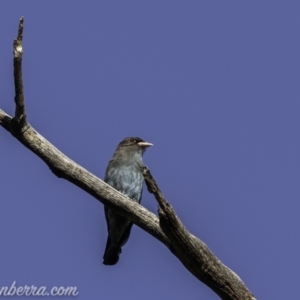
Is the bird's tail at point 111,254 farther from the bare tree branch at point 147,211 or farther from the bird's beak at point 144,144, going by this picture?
the bare tree branch at point 147,211

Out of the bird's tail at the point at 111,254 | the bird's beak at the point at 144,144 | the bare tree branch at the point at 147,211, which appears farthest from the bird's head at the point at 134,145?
the bare tree branch at the point at 147,211

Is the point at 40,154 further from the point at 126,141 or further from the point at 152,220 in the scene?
the point at 126,141

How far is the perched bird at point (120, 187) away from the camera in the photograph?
13.3m

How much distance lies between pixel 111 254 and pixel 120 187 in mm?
1184

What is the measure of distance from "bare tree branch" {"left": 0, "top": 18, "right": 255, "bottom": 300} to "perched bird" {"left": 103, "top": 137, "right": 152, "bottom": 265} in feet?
16.1

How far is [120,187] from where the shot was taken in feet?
43.7

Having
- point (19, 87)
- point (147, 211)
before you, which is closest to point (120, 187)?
point (147, 211)

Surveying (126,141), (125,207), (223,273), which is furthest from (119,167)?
(223,273)

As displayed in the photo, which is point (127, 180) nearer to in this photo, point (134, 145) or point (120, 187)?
point (120, 187)

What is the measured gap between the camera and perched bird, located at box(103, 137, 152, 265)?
1330cm

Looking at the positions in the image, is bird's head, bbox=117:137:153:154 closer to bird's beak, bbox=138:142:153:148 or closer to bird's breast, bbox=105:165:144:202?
bird's beak, bbox=138:142:153:148

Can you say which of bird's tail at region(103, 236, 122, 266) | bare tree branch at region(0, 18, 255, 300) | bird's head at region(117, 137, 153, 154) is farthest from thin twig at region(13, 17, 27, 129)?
bird's head at region(117, 137, 153, 154)

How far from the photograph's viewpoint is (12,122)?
7977mm

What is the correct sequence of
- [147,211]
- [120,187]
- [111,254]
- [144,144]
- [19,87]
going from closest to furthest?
[19,87], [147,211], [120,187], [111,254], [144,144]
